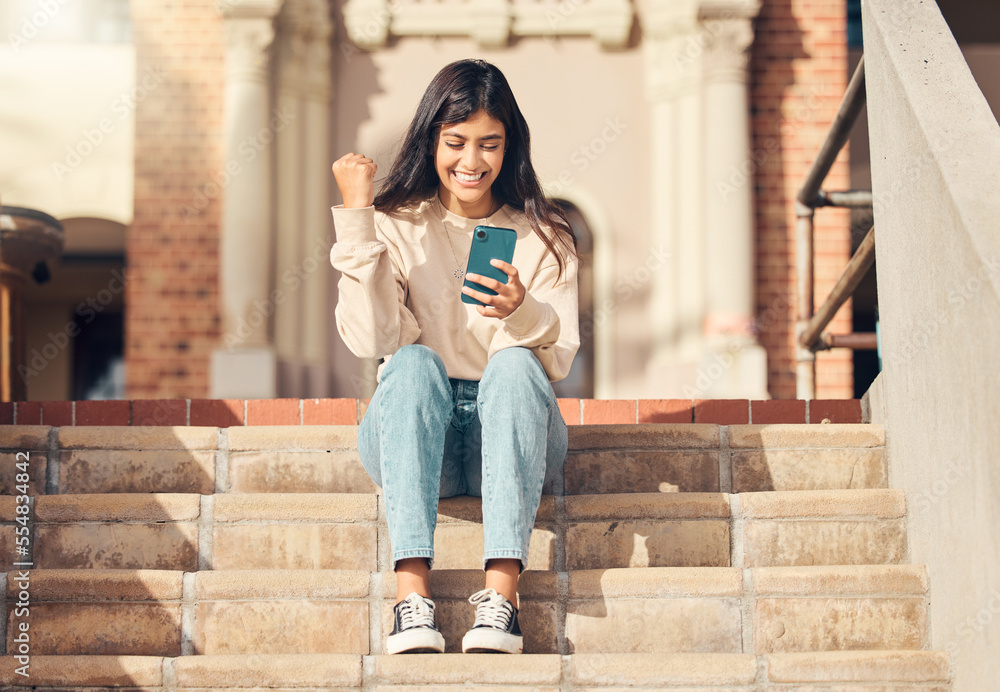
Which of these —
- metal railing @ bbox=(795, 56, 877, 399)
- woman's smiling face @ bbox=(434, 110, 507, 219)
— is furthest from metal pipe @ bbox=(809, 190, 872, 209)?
woman's smiling face @ bbox=(434, 110, 507, 219)

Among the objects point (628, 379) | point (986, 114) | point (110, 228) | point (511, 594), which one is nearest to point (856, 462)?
point (986, 114)

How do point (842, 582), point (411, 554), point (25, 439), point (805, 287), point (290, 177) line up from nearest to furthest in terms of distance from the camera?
point (411, 554)
point (842, 582)
point (25, 439)
point (805, 287)
point (290, 177)

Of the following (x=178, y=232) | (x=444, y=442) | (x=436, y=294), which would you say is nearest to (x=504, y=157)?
(x=436, y=294)

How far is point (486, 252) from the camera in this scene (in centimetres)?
199

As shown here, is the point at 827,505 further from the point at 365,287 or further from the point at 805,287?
the point at 805,287

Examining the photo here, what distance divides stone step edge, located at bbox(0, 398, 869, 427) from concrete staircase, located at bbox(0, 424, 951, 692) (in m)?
0.41

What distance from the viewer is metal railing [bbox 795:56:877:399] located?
275cm

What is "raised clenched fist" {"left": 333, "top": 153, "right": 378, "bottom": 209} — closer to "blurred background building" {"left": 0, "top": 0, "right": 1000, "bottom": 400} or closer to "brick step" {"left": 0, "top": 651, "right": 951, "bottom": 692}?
"brick step" {"left": 0, "top": 651, "right": 951, "bottom": 692}

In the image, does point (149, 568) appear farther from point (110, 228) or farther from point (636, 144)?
point (110, 228)

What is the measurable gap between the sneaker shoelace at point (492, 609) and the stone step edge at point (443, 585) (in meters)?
0.12

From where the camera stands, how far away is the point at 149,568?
Result: 2.07 meters

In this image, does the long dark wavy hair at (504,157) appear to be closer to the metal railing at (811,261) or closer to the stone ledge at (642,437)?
the stone ledge at (642,437)

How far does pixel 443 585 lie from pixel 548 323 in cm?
57

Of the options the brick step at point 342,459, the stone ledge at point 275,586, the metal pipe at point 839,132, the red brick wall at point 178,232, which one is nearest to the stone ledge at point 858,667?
the brick step at point 342,459
